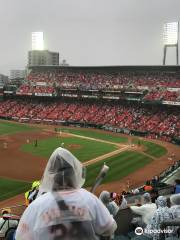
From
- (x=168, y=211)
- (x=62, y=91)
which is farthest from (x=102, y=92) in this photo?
(x=168, y=211)

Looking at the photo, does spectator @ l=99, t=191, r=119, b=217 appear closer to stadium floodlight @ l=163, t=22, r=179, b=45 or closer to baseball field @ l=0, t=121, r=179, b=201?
baseball field @ l=0, t=121, r=179, b=201

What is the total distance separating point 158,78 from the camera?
6731 centimetres

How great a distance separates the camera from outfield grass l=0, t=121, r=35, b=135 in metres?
57.1

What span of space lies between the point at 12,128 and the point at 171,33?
1577 inches

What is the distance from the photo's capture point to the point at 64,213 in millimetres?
3275

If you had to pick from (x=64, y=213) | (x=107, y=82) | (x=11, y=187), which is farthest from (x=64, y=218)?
(x=107, y=82)

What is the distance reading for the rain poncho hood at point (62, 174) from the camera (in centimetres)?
348

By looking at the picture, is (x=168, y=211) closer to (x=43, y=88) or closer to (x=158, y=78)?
(x=158, y=78)

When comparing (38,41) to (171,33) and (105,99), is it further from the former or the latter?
(105,99)

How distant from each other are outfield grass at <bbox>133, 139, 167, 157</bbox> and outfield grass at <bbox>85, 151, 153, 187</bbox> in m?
1.90

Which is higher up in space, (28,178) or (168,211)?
(168,211)

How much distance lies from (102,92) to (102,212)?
6617cm

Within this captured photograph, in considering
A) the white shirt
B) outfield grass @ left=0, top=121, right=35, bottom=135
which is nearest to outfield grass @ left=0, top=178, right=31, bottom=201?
the white shirt

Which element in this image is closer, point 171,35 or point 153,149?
point 153,149
